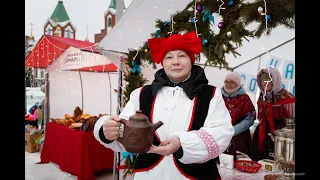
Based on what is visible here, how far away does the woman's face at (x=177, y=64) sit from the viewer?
4.72 feet

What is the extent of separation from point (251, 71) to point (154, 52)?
11.1ft

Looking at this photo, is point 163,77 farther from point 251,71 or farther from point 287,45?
point 251,71

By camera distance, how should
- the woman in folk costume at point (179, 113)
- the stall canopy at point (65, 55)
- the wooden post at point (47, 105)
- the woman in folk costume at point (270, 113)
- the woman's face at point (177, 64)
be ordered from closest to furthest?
Answer: the woman in folk costume at point (179, 113), the woman's face at point (177, 64), the woman in folk costume at point (270, 113), the stall canopy at point (65, 55), the wooden post at point (47, 105)

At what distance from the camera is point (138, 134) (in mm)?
1140

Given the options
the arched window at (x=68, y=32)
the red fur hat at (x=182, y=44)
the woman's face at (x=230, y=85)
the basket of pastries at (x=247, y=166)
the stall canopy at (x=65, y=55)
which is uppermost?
the arched window at (x=68, y=32)

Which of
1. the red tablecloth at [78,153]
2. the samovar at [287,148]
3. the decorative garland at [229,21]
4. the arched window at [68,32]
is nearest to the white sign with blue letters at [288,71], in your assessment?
the decorative garland at [229,21]

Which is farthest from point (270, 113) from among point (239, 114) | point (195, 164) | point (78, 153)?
point (78, 153)

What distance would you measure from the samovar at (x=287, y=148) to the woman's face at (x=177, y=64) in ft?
2.25

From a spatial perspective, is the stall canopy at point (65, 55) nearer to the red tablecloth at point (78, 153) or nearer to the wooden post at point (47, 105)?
the wooden post at point (47, 105)

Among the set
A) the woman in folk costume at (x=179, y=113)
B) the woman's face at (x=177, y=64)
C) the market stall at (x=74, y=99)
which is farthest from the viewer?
the market stall at (x=74, y=99)

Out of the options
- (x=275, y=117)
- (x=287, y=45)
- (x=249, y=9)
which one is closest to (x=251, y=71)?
(x=287, y=45)

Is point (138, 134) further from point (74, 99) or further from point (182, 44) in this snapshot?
point (74, 99)
